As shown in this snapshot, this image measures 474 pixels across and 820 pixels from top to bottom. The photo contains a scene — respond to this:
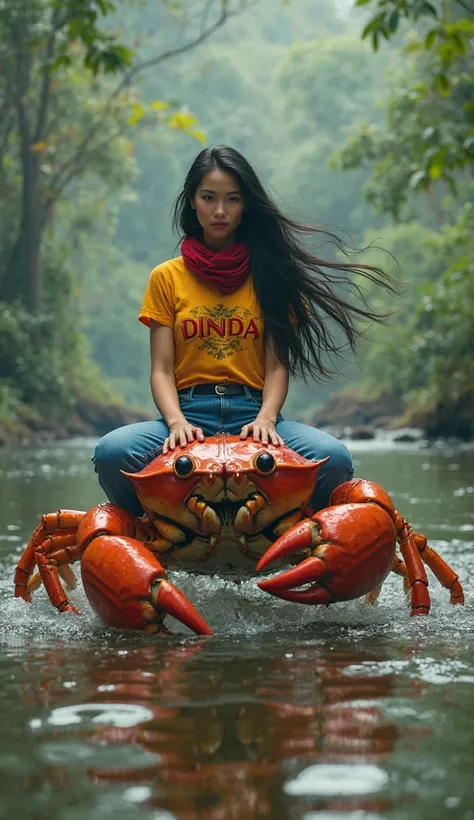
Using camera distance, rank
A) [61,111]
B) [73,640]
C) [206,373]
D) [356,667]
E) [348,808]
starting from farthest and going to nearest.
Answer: [61,111] → [206,373] → [73,640] → [356,667] → [348,808]

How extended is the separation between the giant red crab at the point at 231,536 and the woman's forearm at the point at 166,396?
0.90 ft

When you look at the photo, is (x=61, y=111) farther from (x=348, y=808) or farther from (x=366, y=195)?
(x=348, y=808)

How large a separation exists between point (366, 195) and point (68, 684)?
70.4ft

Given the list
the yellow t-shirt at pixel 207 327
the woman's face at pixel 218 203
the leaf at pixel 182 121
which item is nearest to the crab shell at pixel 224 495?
the yellow t-shirt at pixel 207 327

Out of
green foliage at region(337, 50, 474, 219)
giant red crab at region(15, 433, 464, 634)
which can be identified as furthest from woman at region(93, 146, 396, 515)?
green foliage at region(337, 50, 474, 219)

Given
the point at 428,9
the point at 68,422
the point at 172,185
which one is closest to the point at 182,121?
the point at 68,422

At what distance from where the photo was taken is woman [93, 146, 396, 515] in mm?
4367

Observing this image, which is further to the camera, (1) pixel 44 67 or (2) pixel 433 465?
(1) pixel 44 67

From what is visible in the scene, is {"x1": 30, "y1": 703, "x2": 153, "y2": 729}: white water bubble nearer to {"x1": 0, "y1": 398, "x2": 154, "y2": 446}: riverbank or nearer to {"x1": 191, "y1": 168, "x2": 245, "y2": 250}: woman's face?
{"x1": 191, "y1": 168, "x2": 245, "y2": 250}: woman's face

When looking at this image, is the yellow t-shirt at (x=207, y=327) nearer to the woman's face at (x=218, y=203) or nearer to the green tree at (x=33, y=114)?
the woman's face at (x=218, y=203)

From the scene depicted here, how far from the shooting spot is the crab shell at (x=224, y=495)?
3631mm

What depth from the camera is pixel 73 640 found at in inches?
137

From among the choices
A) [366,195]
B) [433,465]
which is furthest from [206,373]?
[366,195]

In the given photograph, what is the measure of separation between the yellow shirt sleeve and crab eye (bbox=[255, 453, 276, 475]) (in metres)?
1.01
